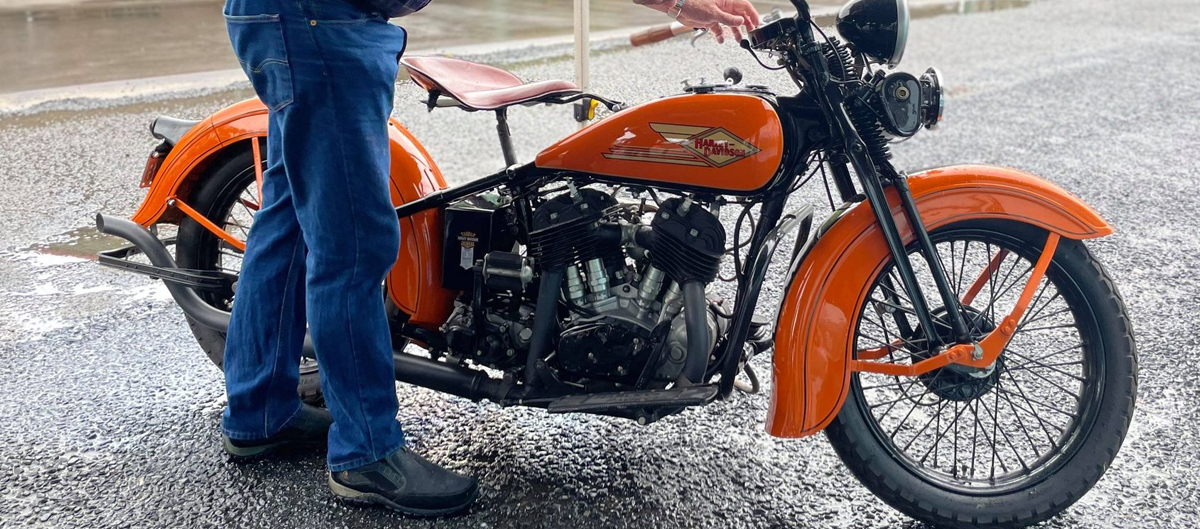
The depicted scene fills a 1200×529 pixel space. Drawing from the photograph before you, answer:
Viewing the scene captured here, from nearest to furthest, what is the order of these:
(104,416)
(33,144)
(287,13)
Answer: (287,13) < (104,416) < (33,144)

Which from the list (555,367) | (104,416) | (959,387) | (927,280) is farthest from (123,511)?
(927,280)

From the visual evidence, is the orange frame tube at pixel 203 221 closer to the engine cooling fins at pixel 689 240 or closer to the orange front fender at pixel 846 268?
the engine cooling fins at pixel 689 240

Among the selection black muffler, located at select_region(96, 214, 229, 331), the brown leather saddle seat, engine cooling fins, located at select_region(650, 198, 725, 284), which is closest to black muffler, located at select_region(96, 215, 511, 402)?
black muffler, located at select_region(96, 214, 229, 331)

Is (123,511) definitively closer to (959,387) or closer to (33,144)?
(959,387)

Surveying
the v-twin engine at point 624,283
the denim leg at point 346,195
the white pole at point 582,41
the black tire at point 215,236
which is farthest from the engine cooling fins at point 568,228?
the white pole at point 582,41

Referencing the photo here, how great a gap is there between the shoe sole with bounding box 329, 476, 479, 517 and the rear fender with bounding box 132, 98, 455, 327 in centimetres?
48

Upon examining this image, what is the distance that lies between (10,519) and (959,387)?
2.43 m

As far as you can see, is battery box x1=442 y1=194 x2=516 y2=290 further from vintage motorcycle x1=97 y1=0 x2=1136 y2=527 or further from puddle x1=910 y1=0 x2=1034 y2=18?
puddle x1=910 y1=0 x2=1034 y2=18

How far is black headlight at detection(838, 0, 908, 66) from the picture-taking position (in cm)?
209

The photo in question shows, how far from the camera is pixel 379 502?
2453 mm

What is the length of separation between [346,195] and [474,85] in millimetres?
492

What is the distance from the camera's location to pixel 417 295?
2.60 metres

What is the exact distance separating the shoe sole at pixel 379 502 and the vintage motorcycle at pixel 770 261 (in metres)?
0.30

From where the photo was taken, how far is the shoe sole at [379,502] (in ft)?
8.00
